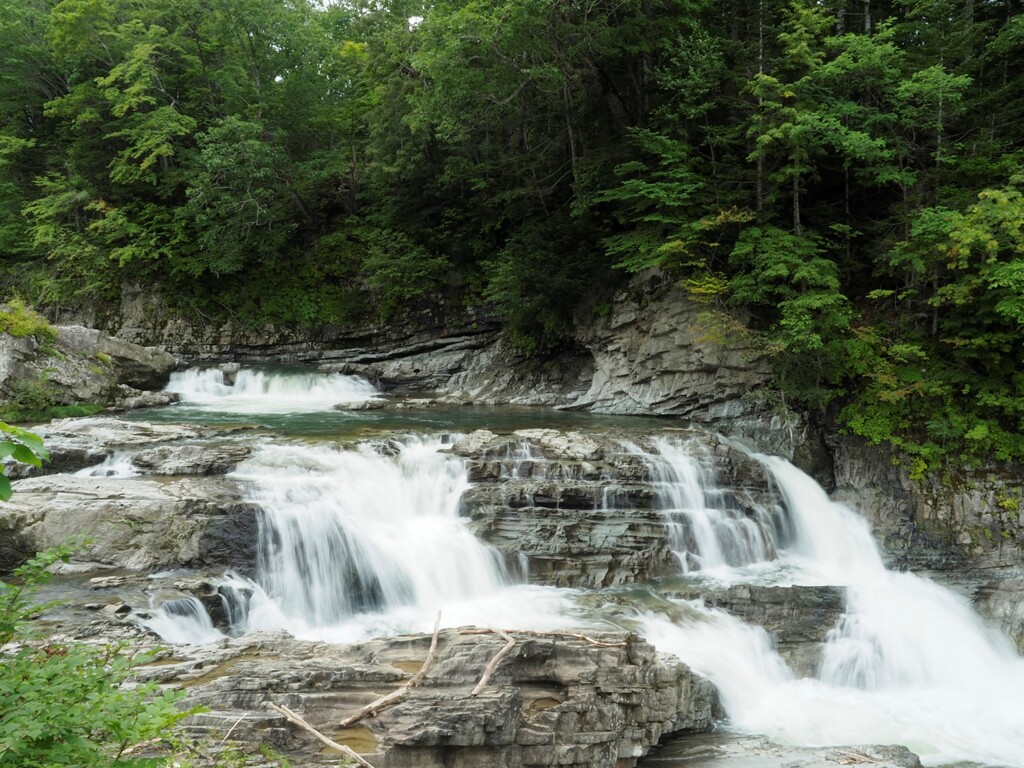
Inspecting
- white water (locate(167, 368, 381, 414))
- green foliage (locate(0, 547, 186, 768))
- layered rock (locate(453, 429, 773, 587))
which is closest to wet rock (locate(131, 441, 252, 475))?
layered rock (locate(453, 429, 773, 587))

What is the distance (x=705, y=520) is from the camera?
10.5m

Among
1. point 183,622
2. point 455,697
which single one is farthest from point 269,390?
point 455,697

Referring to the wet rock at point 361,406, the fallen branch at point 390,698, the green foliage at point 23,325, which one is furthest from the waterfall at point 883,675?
the green foliage at point 23,325

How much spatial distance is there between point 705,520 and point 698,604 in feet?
6.70

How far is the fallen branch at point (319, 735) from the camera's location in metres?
4.47

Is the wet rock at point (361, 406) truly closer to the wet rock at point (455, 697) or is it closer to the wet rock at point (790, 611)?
the wet rock at point (790, 611)

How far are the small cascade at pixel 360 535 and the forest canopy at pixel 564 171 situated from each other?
6.73 metres

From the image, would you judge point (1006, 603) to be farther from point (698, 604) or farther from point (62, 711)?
point (62, 711)

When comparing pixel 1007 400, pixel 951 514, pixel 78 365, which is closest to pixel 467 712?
pixel 951 514

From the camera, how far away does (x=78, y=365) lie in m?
13.9

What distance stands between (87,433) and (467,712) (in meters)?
8.55

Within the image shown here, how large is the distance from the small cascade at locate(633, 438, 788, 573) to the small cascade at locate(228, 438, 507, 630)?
2881 mm

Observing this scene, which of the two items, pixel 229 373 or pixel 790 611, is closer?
pixel 790 611

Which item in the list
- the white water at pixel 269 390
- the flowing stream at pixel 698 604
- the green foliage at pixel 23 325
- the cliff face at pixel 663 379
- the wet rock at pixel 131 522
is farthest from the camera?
the white water at pixel 269 390
